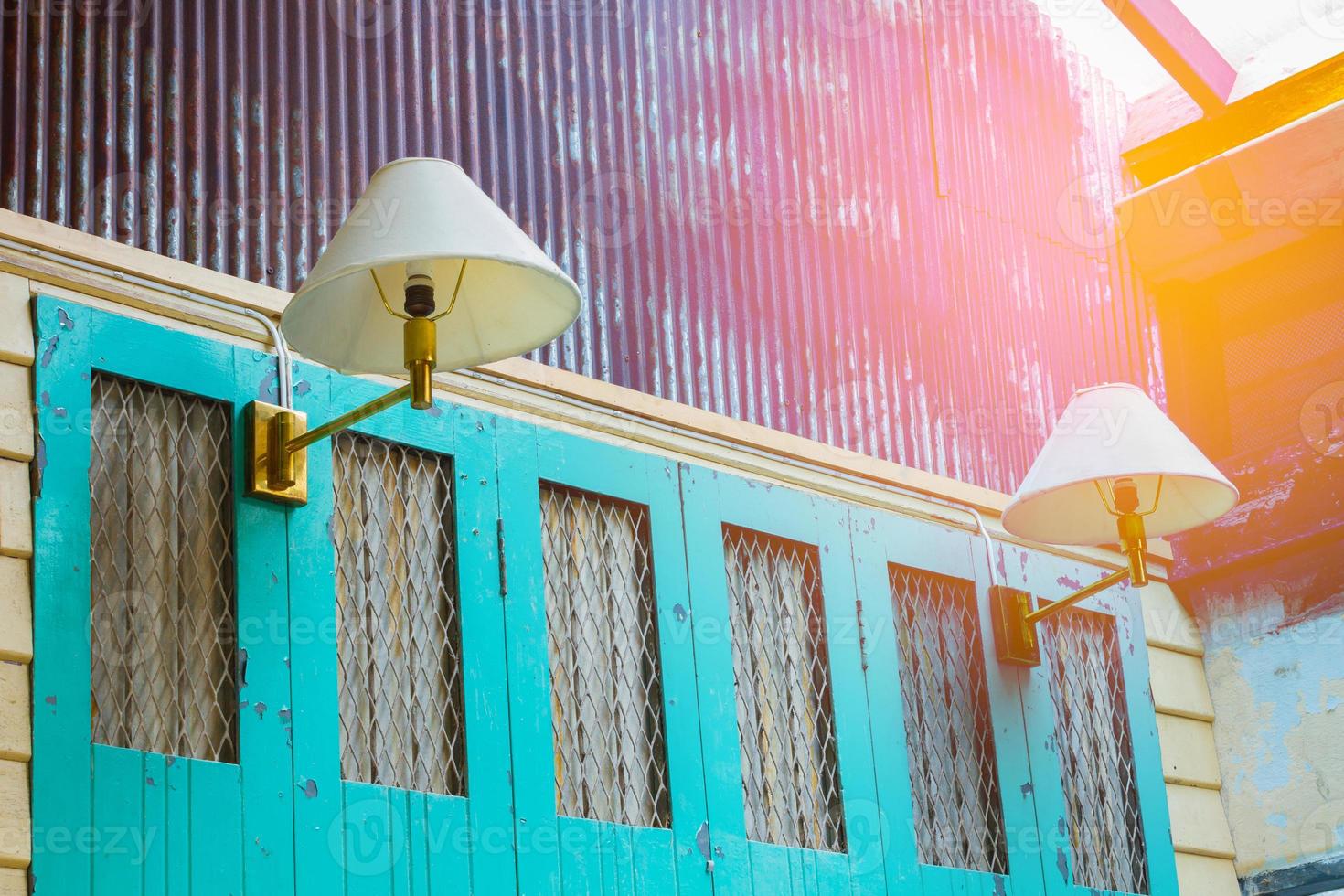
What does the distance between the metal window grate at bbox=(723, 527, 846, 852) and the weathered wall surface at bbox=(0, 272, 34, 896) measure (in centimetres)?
204

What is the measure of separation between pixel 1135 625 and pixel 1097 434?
1363mm

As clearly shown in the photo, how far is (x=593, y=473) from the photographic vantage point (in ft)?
16.3

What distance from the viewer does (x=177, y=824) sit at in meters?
3.76

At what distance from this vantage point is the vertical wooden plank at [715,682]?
15.7 ft

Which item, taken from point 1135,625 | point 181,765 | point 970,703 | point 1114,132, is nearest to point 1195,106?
point 1114,132

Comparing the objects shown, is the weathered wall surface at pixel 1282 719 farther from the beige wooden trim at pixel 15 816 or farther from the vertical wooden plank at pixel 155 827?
the beige wooden trim at pixel 15 816

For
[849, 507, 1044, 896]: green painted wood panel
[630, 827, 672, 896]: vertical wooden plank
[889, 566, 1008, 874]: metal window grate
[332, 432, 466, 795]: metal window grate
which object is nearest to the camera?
[332, 432, 466, 795]: metal window grate

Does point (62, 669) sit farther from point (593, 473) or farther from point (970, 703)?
point (970, 703)

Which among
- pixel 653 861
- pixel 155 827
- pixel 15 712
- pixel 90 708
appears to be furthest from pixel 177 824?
pixel 653 861

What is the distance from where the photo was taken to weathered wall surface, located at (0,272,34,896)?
3.55 meters

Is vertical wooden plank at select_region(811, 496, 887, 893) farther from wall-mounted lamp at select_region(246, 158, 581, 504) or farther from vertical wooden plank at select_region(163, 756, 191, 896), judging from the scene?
vertical wooden plank at select_region(163, 756, 191, 896)

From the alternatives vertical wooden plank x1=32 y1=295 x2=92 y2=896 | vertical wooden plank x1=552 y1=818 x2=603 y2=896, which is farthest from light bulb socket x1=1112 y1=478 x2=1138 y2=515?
vertical wooden plank x1=32 y1=295 x2=92 y2=896

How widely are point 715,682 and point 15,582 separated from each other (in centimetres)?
195

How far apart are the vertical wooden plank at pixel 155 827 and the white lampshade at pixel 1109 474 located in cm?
265
